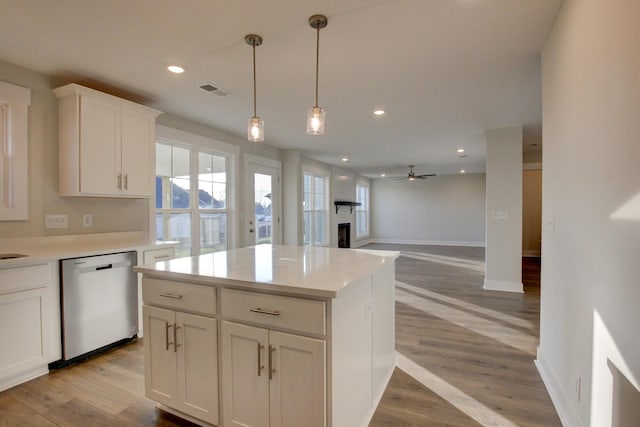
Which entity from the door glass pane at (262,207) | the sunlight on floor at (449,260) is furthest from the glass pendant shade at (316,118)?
the sunlight on floor at (449,260)

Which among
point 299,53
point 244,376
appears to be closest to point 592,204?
point 244,376

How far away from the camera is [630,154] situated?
1.12 metres

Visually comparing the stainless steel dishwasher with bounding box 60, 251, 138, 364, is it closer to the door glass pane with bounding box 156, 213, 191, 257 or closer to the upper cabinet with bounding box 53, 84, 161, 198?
the upper cabinet with bounding box 53, 84, 161, 198

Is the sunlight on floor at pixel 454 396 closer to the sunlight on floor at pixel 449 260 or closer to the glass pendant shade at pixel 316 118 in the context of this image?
the glass pendant shade at pixel 316 118

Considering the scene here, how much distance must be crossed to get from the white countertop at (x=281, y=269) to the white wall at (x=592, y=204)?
99 cm

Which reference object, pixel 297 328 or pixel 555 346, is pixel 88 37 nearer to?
pixel 297 328

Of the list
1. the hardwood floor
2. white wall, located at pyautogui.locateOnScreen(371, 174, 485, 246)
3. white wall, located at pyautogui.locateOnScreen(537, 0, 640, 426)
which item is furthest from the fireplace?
white wall, located at pyautogui.locateOnScreen(537, 0, 640, 426)

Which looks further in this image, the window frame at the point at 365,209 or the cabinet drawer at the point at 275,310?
the window frame at the point at 365,209

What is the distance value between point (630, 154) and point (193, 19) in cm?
229

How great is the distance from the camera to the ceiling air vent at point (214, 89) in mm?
2990

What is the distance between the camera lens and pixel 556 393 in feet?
6.43

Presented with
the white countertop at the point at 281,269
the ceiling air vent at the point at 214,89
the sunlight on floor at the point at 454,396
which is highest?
the ceiling air vent at the point at 214,89

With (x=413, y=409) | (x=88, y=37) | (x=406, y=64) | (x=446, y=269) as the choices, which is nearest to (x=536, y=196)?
(x=446, y=269)

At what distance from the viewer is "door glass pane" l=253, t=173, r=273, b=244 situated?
17.7ft
